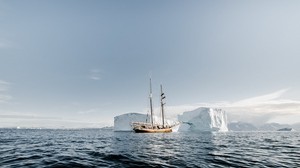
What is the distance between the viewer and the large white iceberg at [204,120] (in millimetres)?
149125

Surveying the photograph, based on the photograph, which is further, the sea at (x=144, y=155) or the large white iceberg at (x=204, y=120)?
the large white iceberg at (x=204, y=120)

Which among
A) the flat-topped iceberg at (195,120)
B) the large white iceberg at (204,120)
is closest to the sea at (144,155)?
the flat-topped iceberg at (195,120)

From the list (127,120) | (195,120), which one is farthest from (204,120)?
(127,120)

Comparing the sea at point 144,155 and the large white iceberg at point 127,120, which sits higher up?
the large white iceberg at point 127,120

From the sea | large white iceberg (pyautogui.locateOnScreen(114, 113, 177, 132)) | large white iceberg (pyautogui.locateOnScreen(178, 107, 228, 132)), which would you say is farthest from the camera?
large white iceberg (pyautogui.locateOnScreen(114, 113, 177, 132))

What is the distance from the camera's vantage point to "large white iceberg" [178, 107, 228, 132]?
149125 millimetres

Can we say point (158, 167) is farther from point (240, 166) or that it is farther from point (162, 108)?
point (162, 108)

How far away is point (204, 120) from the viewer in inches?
5901

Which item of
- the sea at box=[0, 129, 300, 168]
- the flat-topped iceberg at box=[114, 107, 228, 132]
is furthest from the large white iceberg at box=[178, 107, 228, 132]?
the sea at box=[0, 129, 300, 168]

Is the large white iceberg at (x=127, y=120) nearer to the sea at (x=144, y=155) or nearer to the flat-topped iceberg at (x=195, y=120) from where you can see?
the flat-topped iceberg at (x=195, y=120)

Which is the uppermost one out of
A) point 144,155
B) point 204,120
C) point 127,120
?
point 127,120

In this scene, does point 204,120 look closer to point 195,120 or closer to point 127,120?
point 195,120

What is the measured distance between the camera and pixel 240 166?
11.3m

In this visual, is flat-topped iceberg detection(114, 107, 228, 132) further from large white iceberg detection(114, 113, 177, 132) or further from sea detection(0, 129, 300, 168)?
sea detection(0, 129, 300, 168)
